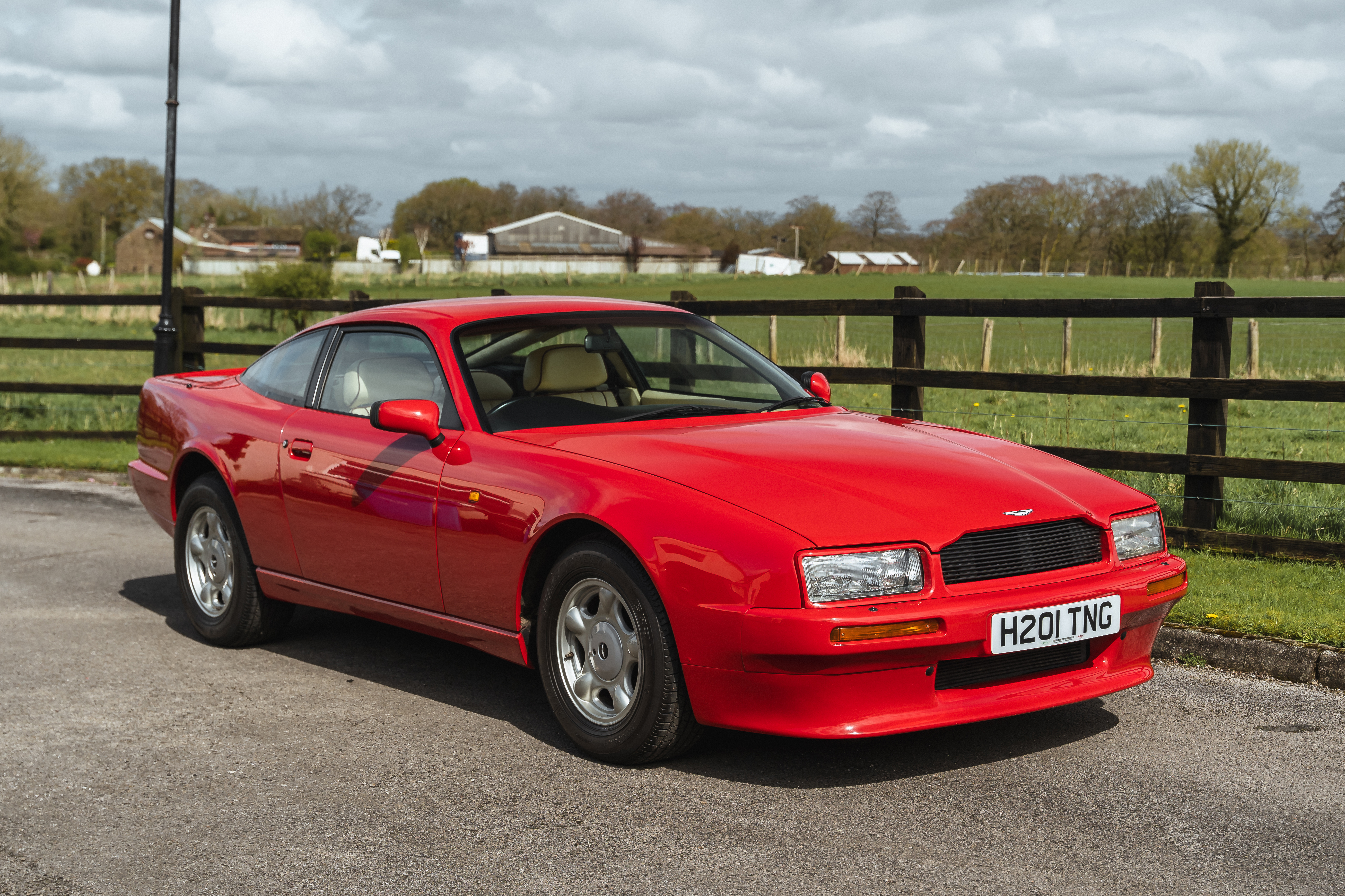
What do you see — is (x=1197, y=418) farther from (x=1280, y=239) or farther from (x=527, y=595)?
(x=1280, y=239)

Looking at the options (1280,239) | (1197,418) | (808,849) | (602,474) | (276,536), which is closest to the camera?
(808,849)

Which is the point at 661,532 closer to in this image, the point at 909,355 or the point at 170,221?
the point at 909,355

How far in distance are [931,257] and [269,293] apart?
41.4 meters

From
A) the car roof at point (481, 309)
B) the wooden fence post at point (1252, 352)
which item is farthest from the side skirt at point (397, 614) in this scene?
the wooden fence post at point (1252, 352)

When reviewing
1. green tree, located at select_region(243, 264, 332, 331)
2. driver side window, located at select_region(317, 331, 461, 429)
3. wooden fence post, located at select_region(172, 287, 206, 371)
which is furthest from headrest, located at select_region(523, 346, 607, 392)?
green tree, located at select_region(243, 264, 332, 331)

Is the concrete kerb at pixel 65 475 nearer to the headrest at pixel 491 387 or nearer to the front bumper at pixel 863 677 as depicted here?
the headrest at pixel 491 387

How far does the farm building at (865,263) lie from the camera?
273 feet

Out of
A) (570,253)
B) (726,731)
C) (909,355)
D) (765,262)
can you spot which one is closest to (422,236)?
(570,253)

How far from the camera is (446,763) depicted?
13.6ft

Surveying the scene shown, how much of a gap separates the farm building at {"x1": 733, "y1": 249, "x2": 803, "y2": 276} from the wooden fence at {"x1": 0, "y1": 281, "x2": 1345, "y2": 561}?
3289 inches

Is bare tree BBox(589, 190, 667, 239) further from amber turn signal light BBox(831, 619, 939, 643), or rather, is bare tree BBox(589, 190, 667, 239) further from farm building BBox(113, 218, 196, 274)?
amber turn signal light BBox(831, 619, 939, 643)

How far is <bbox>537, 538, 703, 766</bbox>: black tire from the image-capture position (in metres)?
3.86

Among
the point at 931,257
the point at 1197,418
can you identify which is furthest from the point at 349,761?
the point at 931,257

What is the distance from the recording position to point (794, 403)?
5297mm
